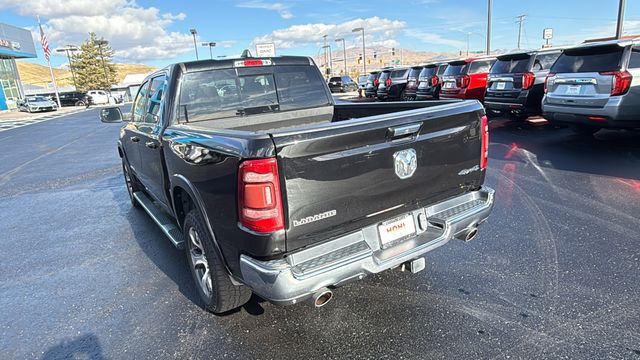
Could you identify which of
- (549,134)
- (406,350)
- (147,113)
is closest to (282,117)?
(147,113)

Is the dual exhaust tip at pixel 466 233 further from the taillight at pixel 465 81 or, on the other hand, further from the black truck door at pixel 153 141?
the taillight at pixel 465 81

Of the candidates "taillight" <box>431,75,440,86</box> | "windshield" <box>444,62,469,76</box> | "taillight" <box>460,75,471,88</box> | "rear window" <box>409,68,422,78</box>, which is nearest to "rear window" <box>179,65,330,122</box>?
"taillight" <box>460,75,471,88</box>

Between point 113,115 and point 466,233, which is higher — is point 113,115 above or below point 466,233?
above

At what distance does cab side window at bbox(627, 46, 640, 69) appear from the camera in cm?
678

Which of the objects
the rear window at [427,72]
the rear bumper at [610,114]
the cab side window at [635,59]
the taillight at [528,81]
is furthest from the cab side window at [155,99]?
the rear window at [427,72]

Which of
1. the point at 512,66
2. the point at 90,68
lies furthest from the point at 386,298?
the point at 90,68

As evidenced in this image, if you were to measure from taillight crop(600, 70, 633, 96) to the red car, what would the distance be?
5832 mm

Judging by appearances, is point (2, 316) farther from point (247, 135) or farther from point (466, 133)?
point (466, 133)

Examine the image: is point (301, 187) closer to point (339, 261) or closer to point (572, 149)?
point (339, 261)

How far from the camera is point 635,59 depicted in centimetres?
684

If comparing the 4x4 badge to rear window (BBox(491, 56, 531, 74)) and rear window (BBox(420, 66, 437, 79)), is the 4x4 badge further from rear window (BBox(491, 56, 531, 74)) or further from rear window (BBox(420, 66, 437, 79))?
rear window (BBox(420, 66, 437, 79))

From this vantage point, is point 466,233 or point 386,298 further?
point 386,298

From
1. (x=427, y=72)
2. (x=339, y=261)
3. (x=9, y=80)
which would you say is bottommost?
(x=339, y=261)

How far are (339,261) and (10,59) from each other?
58104 millimetres
